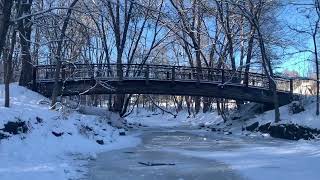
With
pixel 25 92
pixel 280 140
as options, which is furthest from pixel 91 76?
pixel 280 140

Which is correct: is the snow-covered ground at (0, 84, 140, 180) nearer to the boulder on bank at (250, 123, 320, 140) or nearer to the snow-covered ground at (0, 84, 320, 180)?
the snow-covered ground at (0, 84, 320, 180)

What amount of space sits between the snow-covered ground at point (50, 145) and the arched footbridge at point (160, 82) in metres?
6.42

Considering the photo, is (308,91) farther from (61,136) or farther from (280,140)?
(61,136)

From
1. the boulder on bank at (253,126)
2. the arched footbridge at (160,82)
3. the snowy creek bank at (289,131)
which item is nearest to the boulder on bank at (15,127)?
the arched footbridge at (160,82)

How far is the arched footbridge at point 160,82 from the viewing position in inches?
1304

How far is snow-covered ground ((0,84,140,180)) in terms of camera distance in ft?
43.5

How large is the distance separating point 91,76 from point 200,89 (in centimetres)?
782

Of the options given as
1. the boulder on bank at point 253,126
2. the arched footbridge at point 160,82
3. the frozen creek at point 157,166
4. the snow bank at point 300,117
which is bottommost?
the frozen creek at point 157,166

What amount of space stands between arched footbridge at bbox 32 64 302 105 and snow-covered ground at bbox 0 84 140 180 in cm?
642

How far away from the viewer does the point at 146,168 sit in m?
15.7

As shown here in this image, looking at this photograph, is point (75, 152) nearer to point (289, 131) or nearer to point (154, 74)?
point (289, 131)


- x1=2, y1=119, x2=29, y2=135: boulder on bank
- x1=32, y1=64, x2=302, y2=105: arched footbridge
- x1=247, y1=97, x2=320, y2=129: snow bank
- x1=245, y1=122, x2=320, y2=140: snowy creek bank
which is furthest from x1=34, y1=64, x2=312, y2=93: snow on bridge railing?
x1=2, y1=119, x2=29, y2=135: boulder on bank

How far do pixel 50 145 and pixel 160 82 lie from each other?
58.5 feet

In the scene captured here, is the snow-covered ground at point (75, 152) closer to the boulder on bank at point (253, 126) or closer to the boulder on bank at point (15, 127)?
the boulder on bank at point (15, 127)
